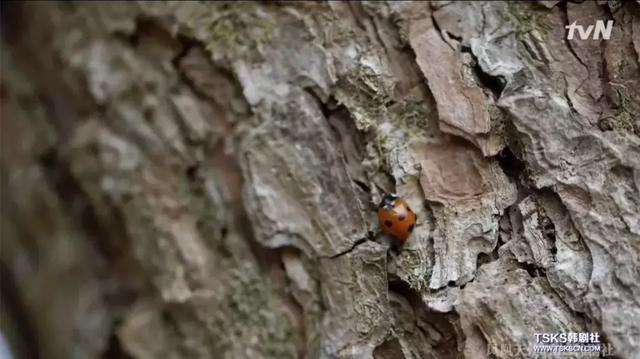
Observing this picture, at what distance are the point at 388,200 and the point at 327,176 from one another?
123 mm

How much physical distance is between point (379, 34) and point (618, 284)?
A: 56cm

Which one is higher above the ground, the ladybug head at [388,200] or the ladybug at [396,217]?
the ladybug head at [388,200]

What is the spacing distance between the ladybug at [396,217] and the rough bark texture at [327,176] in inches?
1.1

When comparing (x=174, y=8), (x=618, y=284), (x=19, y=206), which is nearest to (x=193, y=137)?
(x=174, y=8)

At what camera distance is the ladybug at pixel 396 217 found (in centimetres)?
107

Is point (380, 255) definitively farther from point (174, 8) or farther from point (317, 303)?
point (174, 8)

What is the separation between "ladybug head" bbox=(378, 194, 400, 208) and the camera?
1091mm

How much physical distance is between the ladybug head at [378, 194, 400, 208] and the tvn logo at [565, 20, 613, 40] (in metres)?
0.38

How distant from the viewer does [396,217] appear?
1064 mm

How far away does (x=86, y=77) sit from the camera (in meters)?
1.38

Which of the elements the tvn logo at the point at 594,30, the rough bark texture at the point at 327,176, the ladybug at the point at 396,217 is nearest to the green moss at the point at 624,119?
the rough bark texture at the point at 327,176

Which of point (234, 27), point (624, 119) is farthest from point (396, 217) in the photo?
point (234, 27)

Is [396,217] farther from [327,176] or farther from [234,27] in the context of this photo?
[234,27]

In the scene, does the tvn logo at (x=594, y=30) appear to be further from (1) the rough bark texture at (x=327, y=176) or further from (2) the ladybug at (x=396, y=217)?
Answer: (2) the ladybug at (x=396, y=217)
